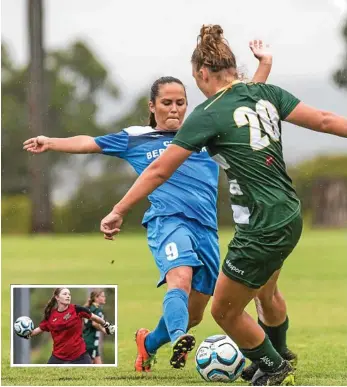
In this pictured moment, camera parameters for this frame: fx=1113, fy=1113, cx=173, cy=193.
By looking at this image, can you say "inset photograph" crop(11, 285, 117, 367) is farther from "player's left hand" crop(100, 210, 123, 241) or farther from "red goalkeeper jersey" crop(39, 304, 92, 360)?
"player's left hand" crop(100, 210, 123, 241)

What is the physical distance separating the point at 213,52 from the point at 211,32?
15cm

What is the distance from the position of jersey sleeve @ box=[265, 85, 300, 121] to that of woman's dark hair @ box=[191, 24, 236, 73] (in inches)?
9.8

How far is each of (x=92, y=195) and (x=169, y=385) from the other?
693 inches

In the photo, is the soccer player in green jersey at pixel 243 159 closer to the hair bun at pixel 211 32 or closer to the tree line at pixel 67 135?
the hair bun at pixel 211 32

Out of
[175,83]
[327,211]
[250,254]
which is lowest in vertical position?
[327,211]

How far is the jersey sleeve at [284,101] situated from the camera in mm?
5484

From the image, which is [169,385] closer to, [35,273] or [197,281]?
[197,281]

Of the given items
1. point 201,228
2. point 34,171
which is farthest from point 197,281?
point 34,171

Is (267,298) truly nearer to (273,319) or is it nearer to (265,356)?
(273,319)

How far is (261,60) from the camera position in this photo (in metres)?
6.06

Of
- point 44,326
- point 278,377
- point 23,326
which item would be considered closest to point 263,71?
point 278,377

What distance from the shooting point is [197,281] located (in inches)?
260

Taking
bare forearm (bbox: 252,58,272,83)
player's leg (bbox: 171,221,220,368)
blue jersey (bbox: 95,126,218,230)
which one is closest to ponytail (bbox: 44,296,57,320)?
blue jersey (bbox: 95,126,218,230)

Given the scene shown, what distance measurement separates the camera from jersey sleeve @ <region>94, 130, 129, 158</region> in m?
6.64
